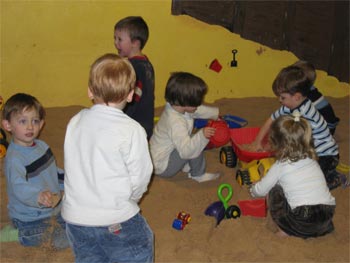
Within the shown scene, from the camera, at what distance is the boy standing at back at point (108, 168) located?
2.21 metres

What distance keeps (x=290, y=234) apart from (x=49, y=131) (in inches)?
91.7

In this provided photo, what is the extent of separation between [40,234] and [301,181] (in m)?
1.57

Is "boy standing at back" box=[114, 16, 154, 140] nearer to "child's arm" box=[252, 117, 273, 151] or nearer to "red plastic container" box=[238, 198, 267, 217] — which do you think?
"child's arm" box=[252, 117, 273, 151]

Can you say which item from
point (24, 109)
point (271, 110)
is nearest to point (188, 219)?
point (24, 109)

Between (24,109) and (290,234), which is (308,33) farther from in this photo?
(24,109)

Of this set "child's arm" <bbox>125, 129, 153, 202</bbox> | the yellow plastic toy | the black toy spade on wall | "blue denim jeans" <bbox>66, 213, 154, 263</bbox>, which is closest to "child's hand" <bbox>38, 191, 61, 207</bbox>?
"blue denim jeans" <bbox>66, 213, 154, 263</bbox>

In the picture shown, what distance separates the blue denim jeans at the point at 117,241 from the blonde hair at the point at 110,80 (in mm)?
570

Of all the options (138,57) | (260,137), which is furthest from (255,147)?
(138,57)

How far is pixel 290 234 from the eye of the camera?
3.19 m

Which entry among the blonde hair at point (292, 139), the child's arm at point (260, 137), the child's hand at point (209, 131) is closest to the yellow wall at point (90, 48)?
the child's arm at point (260, 137)

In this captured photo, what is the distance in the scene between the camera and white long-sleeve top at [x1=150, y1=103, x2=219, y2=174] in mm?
3562

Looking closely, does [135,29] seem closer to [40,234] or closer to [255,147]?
[255,147]

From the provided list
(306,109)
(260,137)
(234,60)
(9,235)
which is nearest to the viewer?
(9,235)

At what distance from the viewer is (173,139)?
360 cm
